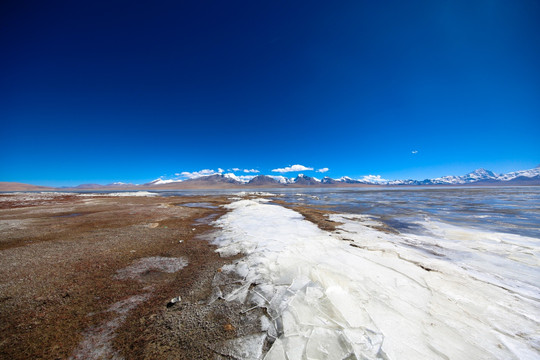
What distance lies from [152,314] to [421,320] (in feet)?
21.2

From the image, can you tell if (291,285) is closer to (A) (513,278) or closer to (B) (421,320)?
(B) (421,320)

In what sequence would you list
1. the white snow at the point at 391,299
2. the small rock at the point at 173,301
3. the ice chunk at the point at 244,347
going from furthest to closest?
the small rock at the point at 173,301
the white snow at the point at 391,299
the ice chunk at the point at 244,347

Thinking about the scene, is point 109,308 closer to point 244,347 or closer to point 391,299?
point 244,347

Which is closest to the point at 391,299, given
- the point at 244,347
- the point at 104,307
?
the point at 244,347

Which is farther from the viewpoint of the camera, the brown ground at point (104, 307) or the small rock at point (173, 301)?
the small rock at point (173, 301)

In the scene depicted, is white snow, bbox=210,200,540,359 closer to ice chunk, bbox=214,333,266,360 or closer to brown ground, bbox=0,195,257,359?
ice chunk, bbox=214,333,266,360

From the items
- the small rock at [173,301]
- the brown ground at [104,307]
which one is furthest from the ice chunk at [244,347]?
the small rock at [173,301]

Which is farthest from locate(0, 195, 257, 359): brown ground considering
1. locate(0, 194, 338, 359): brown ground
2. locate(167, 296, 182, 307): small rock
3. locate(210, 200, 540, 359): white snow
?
locate(210, 200, 540, 359): white snow

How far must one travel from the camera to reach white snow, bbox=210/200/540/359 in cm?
368

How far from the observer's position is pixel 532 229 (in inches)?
537

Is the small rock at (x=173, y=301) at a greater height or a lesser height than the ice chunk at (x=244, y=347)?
greater

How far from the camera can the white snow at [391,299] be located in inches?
145

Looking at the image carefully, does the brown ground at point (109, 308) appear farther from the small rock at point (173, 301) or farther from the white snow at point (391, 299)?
the white snow at point (391, 299)

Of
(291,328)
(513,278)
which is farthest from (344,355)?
(513,278)
